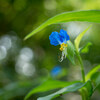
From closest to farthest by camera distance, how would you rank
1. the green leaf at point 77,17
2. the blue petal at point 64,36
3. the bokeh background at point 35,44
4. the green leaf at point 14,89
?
the green leaf at point 77,17
the blue petal at point 64,36
the green leaf at point 14,89
the bokeh background at point 35,44

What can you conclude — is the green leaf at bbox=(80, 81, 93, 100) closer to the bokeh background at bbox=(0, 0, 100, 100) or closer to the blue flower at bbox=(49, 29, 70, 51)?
the blue flower at bbox=(49, 29, 70, 51)

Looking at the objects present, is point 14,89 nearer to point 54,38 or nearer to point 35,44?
point 35,44

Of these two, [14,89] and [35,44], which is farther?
[35,44]

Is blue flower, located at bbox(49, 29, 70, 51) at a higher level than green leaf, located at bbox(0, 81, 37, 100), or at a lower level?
lower

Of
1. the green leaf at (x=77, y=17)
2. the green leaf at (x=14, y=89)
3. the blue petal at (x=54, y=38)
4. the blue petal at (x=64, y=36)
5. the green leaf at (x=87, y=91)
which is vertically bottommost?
the green leaf at (x=87, y=91)

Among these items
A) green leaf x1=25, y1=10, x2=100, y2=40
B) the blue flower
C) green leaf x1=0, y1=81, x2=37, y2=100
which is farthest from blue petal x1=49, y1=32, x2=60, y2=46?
green leaf x1=0, y1=81, x2=37, y2=100

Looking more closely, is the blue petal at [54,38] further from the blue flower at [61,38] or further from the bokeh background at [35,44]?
the bokeh background at [35,44]

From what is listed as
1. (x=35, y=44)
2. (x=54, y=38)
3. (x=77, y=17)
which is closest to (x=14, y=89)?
(x=35, y=44)

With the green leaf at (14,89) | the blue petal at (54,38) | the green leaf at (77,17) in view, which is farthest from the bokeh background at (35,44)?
the green leaf at (77,17)
